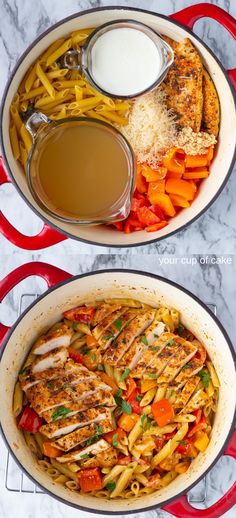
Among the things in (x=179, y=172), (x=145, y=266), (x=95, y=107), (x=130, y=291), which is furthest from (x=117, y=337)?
(x=95, y=107)

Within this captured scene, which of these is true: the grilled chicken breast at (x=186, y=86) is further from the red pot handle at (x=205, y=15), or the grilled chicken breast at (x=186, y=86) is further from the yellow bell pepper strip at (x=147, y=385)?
the yellow bell pepper strip at (x=147, y=385)

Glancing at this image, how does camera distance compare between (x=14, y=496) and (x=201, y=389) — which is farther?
(x=14, y=496)

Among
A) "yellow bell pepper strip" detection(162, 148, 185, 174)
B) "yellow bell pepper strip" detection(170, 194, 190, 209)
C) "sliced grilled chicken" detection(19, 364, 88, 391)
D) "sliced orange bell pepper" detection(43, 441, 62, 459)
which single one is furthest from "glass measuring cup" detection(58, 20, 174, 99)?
"sliced orange bell pepper" detection(43, 441, 62, 459)

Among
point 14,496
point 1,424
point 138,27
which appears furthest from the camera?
point 14,496

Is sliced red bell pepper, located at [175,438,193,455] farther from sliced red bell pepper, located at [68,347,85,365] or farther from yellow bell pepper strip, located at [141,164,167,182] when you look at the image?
yellow bell pepper strip, located at [141,164,167,182]

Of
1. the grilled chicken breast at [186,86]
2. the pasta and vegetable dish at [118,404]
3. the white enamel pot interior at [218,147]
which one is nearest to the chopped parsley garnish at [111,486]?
the pasta and vegetable dish at [118,404]

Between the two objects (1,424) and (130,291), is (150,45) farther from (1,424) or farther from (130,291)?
(1,424)
